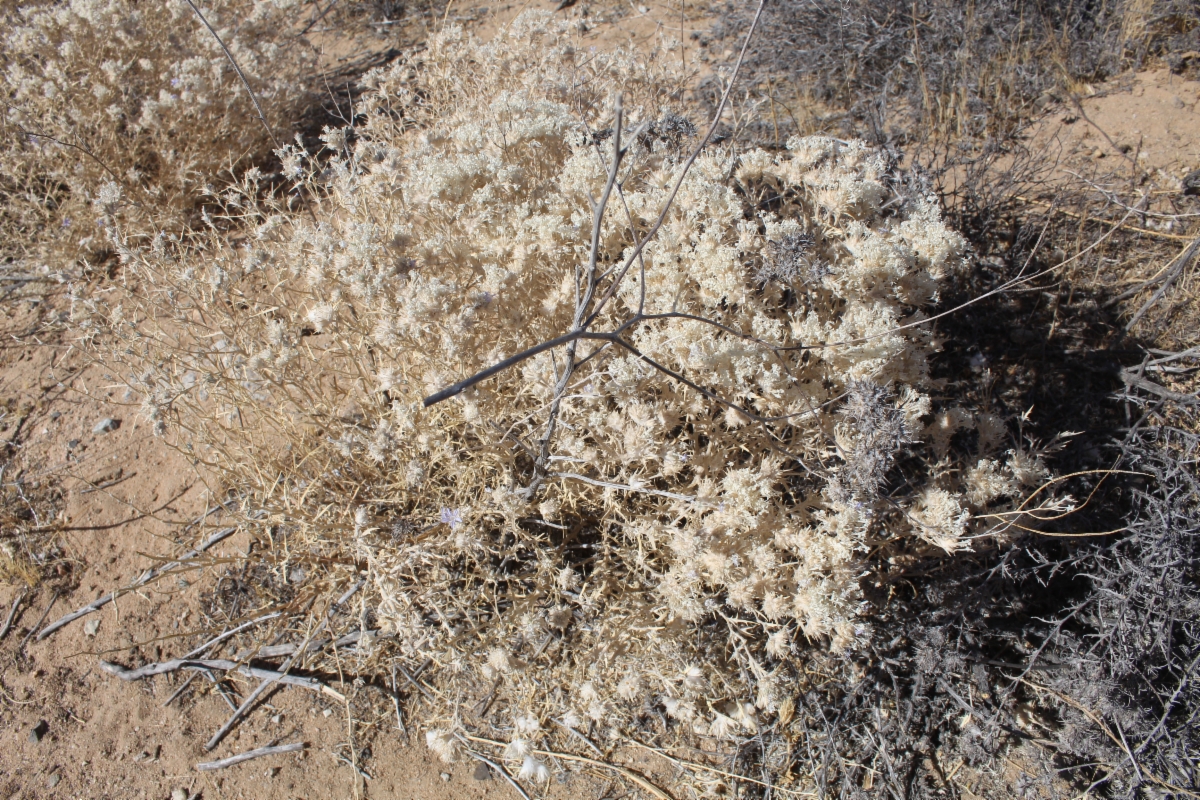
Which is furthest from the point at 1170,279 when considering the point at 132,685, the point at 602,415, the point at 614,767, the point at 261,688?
the point at 132,685

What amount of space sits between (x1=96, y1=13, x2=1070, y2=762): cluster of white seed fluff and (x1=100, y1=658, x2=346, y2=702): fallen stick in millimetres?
385

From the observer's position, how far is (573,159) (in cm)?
235

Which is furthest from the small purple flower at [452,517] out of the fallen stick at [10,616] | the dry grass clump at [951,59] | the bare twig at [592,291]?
the dry grass clump at [951,59]

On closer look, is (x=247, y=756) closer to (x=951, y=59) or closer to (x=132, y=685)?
(x=132, y=685)

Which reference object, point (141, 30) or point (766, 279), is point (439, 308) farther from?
point (141, 30)

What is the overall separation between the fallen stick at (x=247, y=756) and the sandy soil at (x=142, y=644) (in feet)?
0.07

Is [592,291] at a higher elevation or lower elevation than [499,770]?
higher

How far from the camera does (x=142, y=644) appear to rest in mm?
2605

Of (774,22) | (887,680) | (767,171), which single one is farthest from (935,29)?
(887,680)

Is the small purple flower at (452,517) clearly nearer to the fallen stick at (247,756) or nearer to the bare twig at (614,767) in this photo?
the bare twig at (614,767)

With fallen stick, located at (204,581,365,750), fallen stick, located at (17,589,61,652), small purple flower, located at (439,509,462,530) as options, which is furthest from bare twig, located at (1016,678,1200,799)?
fallen stick, located at (17,589,61,652)

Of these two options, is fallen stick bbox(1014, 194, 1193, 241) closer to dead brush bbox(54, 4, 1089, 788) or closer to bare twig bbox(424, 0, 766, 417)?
dead brush bbox(54, 4, 1089, 788)

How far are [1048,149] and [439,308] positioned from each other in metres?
3.39

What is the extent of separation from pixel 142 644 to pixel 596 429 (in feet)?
6.62
